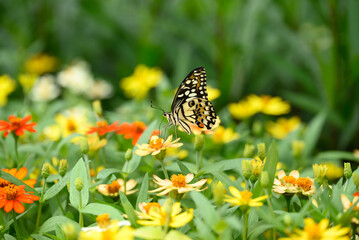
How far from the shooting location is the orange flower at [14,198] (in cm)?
68

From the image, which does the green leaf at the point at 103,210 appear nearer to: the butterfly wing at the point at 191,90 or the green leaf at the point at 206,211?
the green leaf at the point at 206,211

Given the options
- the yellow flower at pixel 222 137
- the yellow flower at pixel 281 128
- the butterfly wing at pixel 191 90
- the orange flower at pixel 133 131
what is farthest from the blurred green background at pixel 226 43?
the orange flower at pixel 133 131

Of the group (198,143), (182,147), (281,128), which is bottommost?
(281,128)

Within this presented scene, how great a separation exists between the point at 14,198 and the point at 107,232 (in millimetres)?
239

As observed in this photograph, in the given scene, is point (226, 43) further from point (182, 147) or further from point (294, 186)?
point (294, 186)

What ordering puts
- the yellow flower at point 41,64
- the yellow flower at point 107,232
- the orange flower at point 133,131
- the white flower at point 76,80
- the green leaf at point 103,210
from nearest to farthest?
the yellow flower at point 107,232, the green leaf at point 103,210, the orange flower at point 133,131, the white flower at point 76,80, the yellow flower at point 41,64

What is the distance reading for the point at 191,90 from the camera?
0.99 meters

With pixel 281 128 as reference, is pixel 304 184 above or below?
above

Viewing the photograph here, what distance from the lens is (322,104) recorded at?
6.13 ft

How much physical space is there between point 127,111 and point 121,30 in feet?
4.31

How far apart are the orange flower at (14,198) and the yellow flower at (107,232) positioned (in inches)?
5.7

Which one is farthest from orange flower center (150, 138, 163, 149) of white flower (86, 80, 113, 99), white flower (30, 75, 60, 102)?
white flower (86, 80, 113, 99)

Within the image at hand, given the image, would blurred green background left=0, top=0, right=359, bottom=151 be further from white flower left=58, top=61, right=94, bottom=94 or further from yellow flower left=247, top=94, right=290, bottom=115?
white flower left=58, top=61, right=94, bottom=94

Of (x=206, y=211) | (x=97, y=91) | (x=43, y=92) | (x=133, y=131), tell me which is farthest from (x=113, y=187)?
(x=97, y=91)
